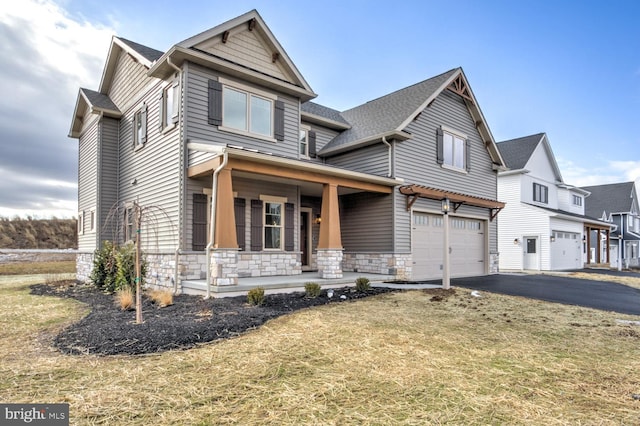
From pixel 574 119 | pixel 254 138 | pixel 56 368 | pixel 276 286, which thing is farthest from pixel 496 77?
pixel 56 368

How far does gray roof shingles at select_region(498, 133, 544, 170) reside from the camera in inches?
864

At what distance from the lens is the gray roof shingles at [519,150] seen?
2195cm

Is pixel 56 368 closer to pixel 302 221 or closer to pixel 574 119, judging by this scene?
pixel 302 221

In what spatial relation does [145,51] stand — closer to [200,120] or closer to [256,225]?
[200,120]

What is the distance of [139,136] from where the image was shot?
12023 mm

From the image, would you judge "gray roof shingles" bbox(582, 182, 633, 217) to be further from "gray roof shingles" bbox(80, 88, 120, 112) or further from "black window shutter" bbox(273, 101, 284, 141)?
"gray roof shingles" bbox(80, 88, 120, 112)

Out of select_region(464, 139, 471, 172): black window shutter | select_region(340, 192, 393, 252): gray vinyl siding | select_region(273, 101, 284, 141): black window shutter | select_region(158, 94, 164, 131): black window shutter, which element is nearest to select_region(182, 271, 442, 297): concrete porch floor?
select_region(340, 192, 393, 252): gray vinyl siding

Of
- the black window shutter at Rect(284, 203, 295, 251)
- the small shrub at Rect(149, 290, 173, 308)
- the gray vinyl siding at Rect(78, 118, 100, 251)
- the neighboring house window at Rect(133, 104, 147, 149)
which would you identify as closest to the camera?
the small shrub at Rect(149, 290, 173, 308)

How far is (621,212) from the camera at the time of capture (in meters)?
33.2

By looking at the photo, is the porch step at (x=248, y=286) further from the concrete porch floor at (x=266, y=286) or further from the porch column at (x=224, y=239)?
the porch column at (x=224, y=239)

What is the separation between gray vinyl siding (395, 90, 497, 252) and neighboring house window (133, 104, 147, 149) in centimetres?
823

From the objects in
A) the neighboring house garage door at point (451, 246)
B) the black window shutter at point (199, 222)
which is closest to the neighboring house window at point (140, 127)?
the black window shutter at point (199, 222)

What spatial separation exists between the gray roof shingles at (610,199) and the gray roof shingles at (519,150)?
55.0ft

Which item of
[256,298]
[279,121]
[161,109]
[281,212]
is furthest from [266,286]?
[161,109]
